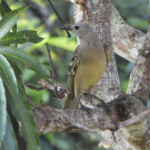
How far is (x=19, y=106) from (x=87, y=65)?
1191mm

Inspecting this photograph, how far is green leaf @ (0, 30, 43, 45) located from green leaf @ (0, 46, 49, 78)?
19cm

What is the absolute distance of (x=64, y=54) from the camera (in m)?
8.23

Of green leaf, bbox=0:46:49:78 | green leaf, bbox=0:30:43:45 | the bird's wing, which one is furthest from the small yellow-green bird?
green leaf, bbox=0:46:49:78

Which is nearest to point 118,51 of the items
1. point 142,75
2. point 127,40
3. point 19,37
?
point 127,40

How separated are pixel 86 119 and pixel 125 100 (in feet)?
1.24

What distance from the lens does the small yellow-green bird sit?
3.70 metres

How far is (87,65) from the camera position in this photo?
3.77 meters

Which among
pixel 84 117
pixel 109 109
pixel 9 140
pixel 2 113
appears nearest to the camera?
pixel 2 113

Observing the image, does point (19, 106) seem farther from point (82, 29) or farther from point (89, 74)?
point (82, 29)

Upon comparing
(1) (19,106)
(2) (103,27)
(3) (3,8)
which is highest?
(3) (3,8)

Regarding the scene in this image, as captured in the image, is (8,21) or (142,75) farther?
(142,75)

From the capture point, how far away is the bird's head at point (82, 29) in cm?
389

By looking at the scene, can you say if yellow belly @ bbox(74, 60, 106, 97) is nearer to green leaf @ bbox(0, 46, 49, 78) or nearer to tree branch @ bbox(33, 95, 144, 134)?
tree branch @ bbox(33, 95, 144, 134)

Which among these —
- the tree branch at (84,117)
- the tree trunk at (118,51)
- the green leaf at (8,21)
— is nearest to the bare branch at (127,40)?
the tree trunk at (118,51)
